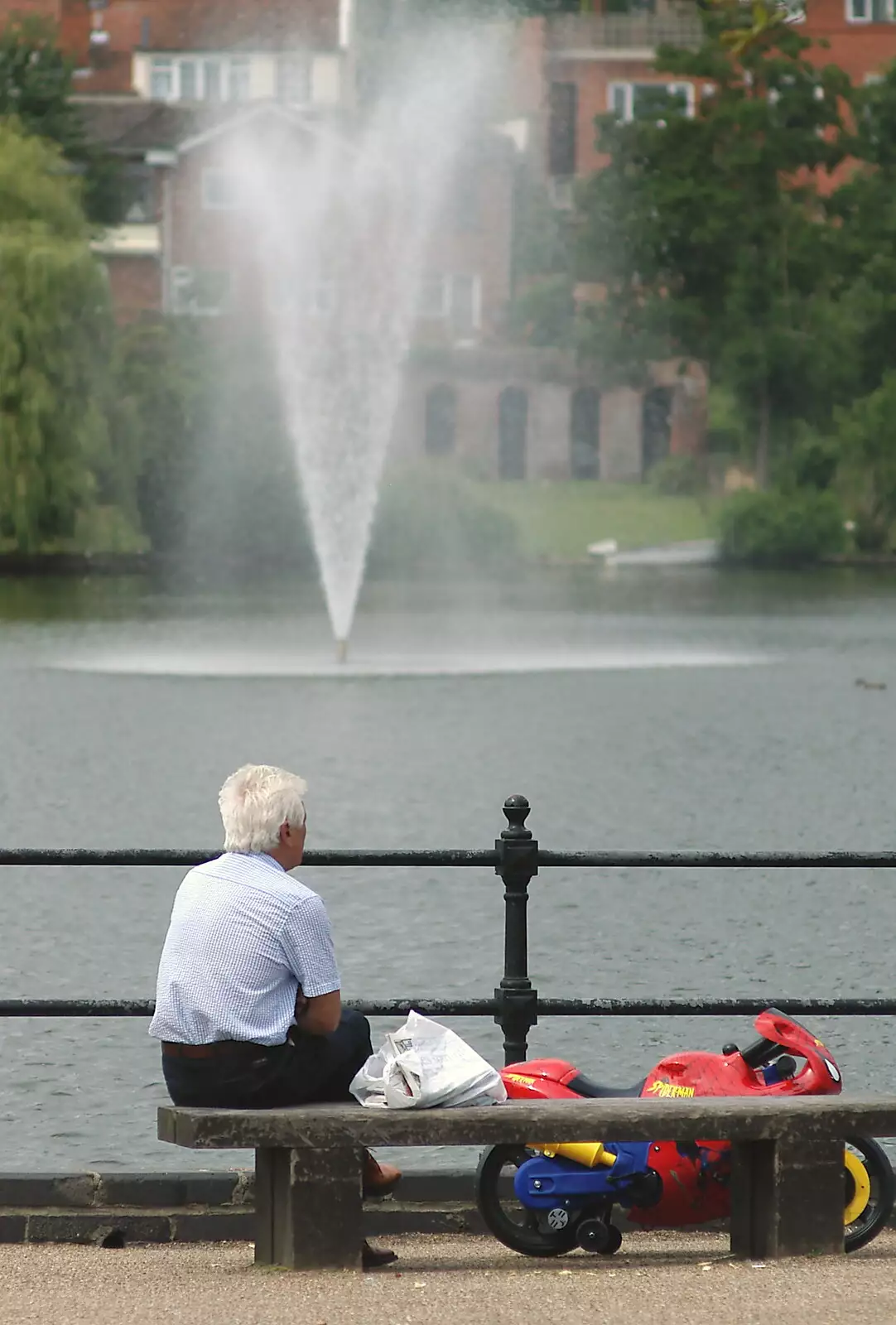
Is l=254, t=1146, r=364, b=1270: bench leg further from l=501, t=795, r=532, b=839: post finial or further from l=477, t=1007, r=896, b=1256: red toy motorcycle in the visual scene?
l=501, t=795, r=532, b=839: post finial

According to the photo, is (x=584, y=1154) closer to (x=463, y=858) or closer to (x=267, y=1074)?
(x=267, y=1074)

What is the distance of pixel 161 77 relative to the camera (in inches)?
4537

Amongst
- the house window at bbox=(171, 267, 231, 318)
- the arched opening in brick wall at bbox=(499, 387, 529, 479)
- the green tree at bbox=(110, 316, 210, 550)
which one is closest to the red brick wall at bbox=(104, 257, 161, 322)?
the house window at bbox=(171, 267, 231, 318)

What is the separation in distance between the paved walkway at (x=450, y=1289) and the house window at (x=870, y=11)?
106 m

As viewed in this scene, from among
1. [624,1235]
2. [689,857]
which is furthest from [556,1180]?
[689,857]

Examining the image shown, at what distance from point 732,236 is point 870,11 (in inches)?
893

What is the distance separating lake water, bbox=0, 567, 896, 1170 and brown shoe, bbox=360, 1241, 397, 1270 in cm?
357

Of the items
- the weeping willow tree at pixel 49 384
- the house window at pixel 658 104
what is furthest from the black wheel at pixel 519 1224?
the house window at pixel 658 104

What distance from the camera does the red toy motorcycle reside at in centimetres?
668

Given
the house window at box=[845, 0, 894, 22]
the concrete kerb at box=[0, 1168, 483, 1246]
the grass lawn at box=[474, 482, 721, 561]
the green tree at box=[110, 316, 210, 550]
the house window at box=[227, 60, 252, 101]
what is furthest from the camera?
the house window at box=[227, 60, 252, 101]

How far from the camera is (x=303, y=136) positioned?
9488 cm

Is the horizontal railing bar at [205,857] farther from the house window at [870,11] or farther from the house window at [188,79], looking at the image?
the house window at [188,79]

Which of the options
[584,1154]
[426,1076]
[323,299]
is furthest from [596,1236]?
[323,299]

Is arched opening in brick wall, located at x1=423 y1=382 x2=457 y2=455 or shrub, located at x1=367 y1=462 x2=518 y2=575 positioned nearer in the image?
shrub, located at x1=367 y1=462 x2=518 y2=575
